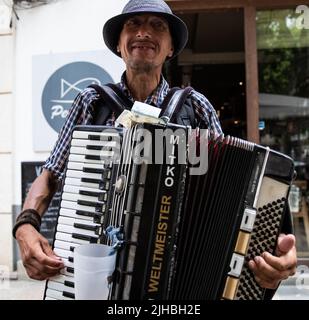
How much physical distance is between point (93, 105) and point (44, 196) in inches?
15.4

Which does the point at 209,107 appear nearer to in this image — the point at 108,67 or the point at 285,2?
the point at 108,67

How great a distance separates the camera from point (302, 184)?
182 inches

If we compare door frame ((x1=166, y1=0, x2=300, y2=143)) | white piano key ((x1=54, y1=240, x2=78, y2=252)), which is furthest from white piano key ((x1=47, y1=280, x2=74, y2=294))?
door frame ((x1=166, y1=0, x2=300, y2=143))

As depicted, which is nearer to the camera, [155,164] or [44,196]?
[155,164]

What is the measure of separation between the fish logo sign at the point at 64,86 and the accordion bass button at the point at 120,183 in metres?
2.81

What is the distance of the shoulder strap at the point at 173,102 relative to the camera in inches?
56.3

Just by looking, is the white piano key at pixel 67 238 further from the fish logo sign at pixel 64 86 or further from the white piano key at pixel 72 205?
the fish logo sign at pixel 64 86

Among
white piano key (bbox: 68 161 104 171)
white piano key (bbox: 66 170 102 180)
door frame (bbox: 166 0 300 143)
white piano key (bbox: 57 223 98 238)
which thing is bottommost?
white piano key (bbox: 57 223 98 238)

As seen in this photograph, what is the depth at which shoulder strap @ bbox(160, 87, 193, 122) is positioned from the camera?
1.43 meters

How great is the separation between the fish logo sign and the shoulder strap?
7.93 ft

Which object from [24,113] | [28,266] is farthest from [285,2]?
[28,266]

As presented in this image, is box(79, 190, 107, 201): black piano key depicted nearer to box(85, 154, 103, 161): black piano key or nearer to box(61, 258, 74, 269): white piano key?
box(85, 154, 103, 161): black piano key
